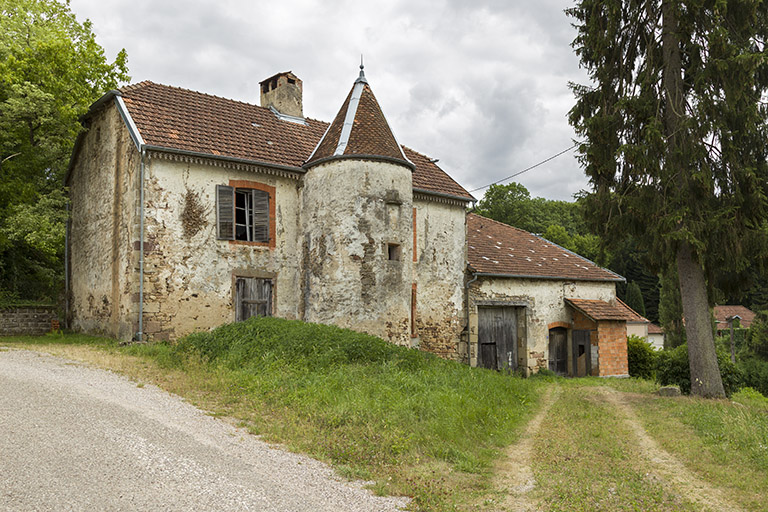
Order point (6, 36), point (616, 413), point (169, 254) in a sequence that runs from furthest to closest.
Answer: point (6, 36)
point (169, 254)
point (616, 413)

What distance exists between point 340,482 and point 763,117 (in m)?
12.2

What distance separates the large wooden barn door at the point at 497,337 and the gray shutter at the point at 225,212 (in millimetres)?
8602

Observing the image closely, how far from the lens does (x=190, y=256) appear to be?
46.2 ft

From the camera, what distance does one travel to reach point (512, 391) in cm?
1144

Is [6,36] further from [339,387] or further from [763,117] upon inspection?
[763,117]

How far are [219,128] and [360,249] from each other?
5472 mm

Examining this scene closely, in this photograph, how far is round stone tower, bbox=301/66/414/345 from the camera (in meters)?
13.9

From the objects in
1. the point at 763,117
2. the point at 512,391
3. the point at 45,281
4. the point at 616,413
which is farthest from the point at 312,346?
the point at 45,281

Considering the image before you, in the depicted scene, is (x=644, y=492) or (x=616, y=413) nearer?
(x=644, y=492)

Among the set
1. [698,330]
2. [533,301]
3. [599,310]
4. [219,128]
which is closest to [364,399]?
[698,330]

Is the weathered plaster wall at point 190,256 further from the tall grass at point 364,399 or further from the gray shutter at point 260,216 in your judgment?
the tall grass at point 364,399

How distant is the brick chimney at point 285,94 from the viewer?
61.6 feet

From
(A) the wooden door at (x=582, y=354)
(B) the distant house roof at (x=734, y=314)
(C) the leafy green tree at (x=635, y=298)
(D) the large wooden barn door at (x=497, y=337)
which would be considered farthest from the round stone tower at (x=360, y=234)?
(B) the distant house roof at (x=734, y=314)

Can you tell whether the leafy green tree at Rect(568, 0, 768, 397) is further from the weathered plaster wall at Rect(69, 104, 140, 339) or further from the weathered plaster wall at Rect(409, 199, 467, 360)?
the weathered plaster wall at Rect(69, 104, 140, 339)
